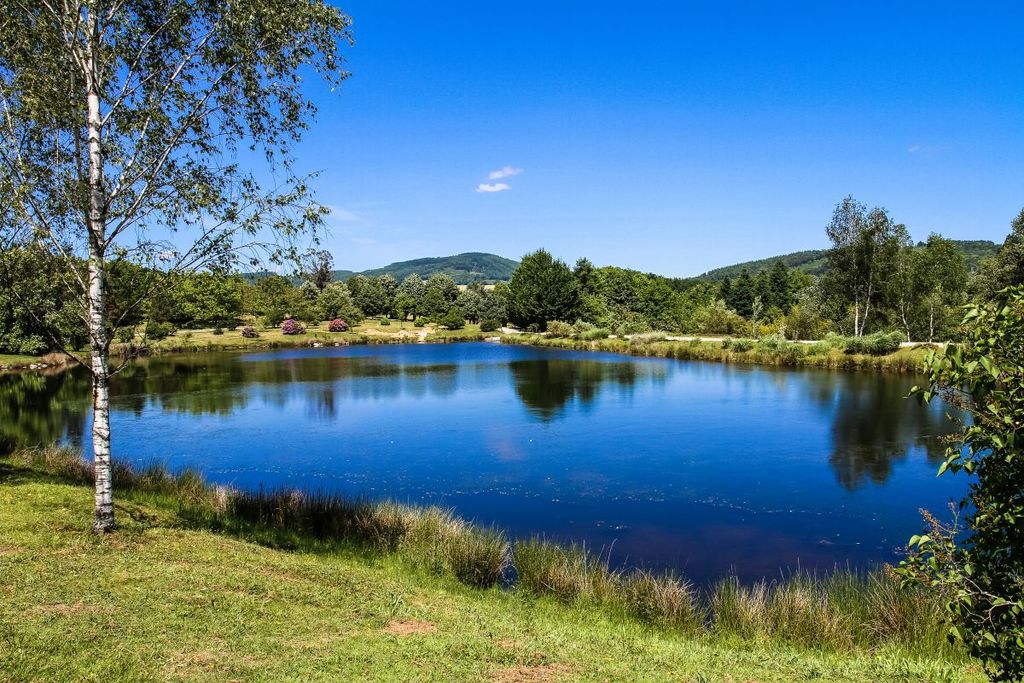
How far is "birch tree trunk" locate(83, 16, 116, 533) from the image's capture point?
1023 cm

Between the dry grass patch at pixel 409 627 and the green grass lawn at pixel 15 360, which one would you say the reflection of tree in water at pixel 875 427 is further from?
the green grass lawn at pixel 15 360

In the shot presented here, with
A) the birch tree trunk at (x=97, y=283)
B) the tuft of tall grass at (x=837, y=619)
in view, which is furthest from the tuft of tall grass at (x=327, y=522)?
the tuft of tall grass at (x=837, y=619)

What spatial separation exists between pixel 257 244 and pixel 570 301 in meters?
75.6

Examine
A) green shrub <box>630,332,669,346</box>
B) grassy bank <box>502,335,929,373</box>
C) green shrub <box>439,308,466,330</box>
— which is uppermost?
green shrub <box>439,308,466,330</box>

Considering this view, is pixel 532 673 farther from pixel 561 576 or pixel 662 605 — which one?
pixel 561 576

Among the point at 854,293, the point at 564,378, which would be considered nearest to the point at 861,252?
the point at 854,293

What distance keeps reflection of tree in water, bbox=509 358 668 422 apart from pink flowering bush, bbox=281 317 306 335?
39.2 m

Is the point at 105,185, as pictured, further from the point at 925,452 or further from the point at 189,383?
the point at 189,383

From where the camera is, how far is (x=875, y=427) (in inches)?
1065

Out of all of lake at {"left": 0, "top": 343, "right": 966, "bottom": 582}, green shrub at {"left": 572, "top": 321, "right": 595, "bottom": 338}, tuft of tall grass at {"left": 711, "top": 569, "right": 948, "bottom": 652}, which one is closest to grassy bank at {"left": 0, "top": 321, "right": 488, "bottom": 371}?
green shrub at {"left": 572, "top": 321, "right": 595, "bottom": 338}

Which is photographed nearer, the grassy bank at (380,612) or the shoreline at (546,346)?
the grassy bank at (380,612)

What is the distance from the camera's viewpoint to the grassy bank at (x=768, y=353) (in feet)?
145

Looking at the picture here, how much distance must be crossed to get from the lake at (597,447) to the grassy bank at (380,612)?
3.40 m

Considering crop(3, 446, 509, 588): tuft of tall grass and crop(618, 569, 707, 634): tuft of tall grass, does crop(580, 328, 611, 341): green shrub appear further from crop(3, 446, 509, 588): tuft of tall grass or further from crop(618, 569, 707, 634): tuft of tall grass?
crop(618, 569, 707, 634): tuft of tall grass
